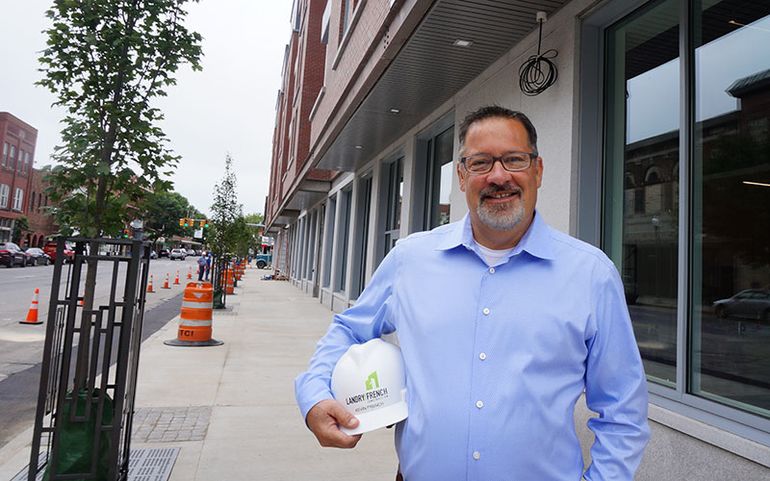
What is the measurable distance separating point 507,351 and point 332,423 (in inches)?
23.4

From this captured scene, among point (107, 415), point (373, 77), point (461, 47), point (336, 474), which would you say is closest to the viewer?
point (107, 415)

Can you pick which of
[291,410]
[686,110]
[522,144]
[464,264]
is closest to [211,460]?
[291,410]

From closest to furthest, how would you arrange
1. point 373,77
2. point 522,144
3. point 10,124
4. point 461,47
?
point 522,144 → point 461,47 → point 373,77 → point 10,124

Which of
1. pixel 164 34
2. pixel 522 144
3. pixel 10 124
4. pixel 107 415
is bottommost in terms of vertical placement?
pixel 107 415

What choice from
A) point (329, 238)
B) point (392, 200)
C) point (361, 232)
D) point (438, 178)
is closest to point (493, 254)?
point (438, 178)

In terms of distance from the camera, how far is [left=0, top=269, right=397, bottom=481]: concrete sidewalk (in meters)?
4.19

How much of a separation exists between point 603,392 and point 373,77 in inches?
244

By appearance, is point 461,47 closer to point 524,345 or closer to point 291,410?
point 291,410

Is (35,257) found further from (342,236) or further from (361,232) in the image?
(361,232)

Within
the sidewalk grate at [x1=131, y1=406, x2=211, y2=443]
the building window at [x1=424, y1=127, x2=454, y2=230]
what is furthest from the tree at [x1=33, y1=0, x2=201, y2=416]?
the building window at [x1=424, y1=127, x2=454, y2=230]

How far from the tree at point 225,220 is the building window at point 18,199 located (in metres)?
47.0

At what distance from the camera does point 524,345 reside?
1583 millimetres

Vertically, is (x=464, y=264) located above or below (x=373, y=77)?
below

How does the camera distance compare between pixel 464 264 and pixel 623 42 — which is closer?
pixel 464 264
